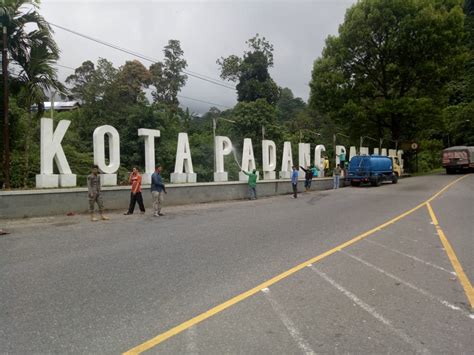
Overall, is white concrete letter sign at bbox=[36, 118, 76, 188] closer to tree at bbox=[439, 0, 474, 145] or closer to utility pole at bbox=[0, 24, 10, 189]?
utility pole at bbox=[0, 24, 10, 189]

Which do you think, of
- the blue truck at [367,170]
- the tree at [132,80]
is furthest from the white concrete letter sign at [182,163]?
the tree at [132,80]

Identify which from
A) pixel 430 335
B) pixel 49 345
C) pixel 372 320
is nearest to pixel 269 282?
pixel 372 320

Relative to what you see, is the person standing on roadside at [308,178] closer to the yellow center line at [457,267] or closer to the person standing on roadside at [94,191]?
the yellow center line at [457,267]

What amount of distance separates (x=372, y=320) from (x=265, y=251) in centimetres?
350

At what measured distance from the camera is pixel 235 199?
2023 centimetres

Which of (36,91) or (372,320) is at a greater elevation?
(36,91)

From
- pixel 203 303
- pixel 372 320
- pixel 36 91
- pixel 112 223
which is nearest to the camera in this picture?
pixel 372 320

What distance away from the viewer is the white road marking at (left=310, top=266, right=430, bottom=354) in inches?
152

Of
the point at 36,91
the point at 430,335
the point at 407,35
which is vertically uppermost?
the point at 407,35

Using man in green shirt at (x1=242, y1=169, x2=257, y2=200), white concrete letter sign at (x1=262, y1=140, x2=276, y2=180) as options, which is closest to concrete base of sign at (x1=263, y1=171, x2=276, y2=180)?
white concrete letter sign at (x1=262, y1=140, x2=276, y2=180)

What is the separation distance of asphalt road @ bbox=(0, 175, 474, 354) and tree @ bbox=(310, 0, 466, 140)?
102ft

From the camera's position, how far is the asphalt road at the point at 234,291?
3.95m

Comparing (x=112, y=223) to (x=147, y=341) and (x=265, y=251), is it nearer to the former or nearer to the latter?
(x=265, y=251)

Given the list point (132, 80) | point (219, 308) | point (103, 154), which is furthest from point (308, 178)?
point (132, 80)
